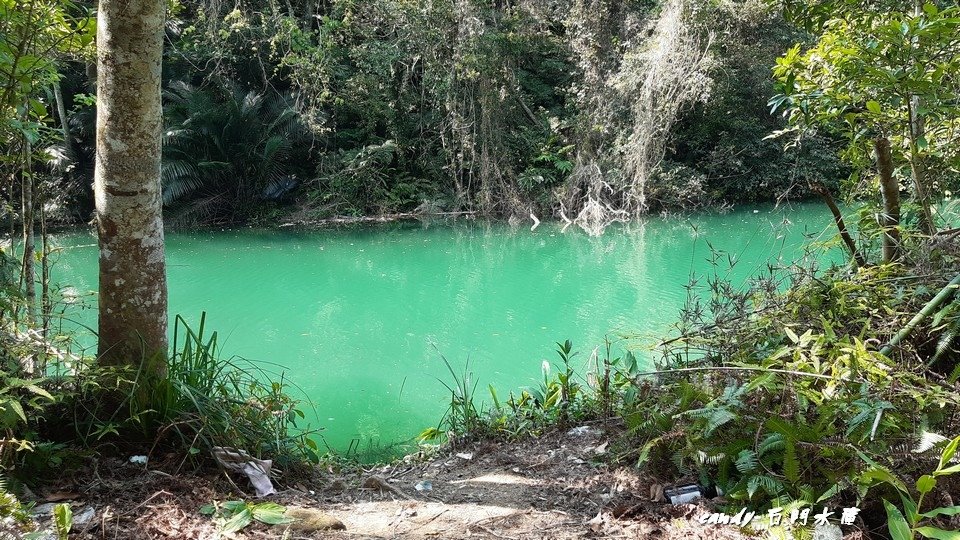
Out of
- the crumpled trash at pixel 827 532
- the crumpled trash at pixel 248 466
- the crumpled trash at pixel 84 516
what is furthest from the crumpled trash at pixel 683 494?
the crumpled trash at pixel 84 516

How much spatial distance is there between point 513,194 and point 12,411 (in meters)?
13.5

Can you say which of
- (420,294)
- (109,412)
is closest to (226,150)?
(420,294)

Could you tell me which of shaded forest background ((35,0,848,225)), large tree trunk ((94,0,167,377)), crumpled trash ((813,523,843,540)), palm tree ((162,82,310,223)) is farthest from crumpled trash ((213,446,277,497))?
palm tree ((162,82,310,223))

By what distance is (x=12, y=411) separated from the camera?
171cm

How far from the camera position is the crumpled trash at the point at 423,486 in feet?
7.68

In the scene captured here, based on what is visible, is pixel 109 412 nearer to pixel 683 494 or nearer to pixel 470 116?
pixel 683 494

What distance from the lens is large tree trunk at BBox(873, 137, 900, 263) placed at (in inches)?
101

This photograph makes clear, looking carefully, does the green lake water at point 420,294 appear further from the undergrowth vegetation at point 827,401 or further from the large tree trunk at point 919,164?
the undergrowth vegetation at point 827,401

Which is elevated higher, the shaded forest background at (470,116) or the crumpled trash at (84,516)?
the shaded forest background at (470,116)

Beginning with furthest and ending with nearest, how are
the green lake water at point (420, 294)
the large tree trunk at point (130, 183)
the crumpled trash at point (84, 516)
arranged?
the green lake water at point (420, 294)
the large tree trunk at point (130, 183)
the crumpled trash at point (84, 516)

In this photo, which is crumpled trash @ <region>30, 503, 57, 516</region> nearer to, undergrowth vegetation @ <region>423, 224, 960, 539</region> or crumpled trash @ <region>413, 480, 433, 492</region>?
crumpled trash @ <region>413, 480, 433, 492</region>

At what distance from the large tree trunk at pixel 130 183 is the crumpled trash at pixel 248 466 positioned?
348 mm

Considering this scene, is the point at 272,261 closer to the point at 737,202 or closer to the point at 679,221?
the point at 679,221

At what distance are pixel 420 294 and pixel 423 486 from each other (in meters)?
6.66
